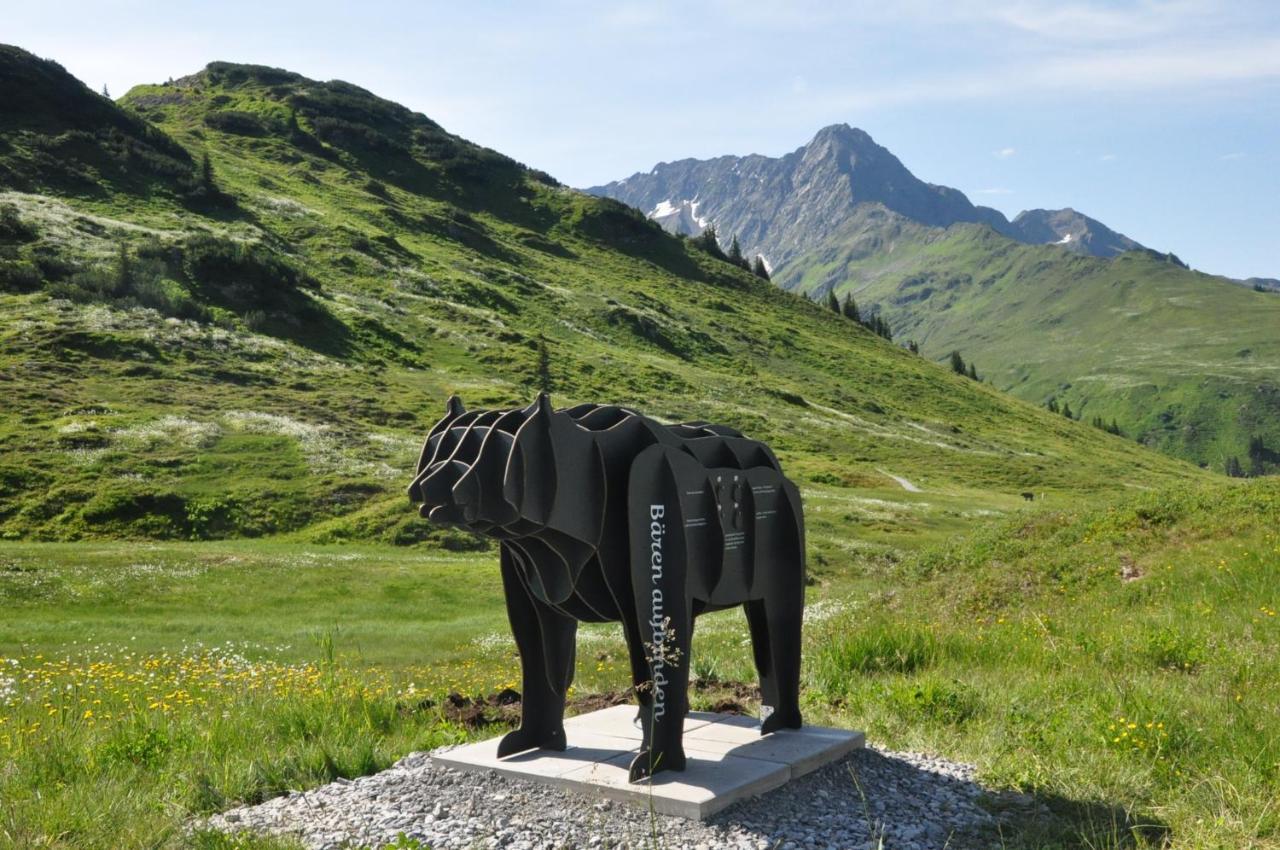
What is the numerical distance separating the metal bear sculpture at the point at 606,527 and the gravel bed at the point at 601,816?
0.59m

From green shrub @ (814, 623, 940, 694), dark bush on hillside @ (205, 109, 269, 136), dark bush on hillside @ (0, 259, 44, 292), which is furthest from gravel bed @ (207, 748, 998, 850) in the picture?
dark bush on hillside @ (205, 109, 269, 136)

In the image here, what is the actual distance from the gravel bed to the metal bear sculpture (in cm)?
59

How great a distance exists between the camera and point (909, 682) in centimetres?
1157

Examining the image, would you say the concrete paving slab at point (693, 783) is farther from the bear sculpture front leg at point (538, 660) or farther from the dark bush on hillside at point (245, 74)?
the dark bush on hillside at point (245, 74)

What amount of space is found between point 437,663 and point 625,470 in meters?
13.9

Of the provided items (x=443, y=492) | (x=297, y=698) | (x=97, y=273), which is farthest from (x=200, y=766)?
(x=97, y=273)

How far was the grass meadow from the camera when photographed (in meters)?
7.68

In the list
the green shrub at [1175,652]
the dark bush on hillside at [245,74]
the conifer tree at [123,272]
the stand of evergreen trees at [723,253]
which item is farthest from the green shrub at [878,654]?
the dark bush on hillside at [245,74]

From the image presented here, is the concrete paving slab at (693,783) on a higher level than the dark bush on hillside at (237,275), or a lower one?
lower

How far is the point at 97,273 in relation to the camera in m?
72.5

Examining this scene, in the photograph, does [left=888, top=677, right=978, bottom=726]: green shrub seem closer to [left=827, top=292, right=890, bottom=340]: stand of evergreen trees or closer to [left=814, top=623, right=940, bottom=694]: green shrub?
[left=814, top=623, right=940, bottom=694]: green shrub

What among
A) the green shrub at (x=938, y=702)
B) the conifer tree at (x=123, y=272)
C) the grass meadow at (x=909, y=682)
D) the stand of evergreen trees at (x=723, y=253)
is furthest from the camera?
the stand of evergreen trees at (x=723, y=253)

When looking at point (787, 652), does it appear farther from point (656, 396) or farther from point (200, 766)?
point (656, 396)

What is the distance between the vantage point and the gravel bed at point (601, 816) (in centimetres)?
703
